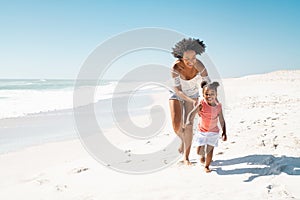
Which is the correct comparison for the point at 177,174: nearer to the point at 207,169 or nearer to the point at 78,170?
the point at 207,169

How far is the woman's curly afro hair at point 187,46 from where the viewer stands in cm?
439

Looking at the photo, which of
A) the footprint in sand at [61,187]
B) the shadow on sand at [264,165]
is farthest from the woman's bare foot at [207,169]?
the footprint in sand at [61,187]

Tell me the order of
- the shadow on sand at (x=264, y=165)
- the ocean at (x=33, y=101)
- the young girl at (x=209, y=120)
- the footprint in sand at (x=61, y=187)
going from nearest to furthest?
the shadow on sand at (x=264, y=165) → the footprint in sand at (x=61, y=187) → the young girl at (x=209, y=120) → the ocean at (x=33, y=101)

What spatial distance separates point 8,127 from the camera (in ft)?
29.7

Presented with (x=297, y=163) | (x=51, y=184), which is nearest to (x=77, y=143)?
(x=51, y=184)

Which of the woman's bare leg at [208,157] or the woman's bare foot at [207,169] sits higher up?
the woman's bare leg at [208,157]

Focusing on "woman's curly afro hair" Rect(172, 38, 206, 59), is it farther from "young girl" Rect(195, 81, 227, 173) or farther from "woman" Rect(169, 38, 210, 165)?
"young girl" Rect(195, 81, 227, 173)

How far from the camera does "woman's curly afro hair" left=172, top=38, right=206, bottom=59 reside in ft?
14.4

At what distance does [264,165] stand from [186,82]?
5.67 ft

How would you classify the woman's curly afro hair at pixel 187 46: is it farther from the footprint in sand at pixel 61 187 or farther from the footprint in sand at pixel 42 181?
the footprint in sand at pixel 42 181

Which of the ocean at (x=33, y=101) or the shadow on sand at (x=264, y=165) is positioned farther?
the ocean at (x=33, y=101)

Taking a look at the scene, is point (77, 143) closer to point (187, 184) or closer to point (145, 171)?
point (145, 171)

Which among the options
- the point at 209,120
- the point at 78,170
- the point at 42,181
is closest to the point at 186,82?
the point at 209,120

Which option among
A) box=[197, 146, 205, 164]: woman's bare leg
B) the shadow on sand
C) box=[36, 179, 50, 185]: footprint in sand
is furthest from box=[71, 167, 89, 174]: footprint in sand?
the shadow on sand
